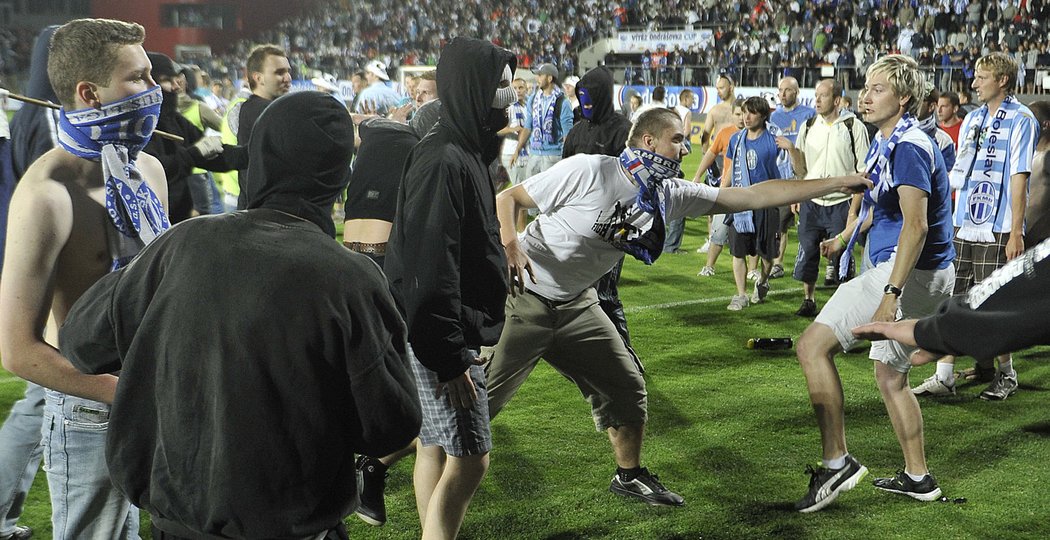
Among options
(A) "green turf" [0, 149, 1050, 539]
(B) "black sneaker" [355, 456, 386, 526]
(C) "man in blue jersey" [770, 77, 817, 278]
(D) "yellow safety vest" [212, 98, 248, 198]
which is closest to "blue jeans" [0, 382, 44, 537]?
(A) "green turf" [0, 149, 1050, 539]

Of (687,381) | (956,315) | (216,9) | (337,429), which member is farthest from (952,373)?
(216,9)

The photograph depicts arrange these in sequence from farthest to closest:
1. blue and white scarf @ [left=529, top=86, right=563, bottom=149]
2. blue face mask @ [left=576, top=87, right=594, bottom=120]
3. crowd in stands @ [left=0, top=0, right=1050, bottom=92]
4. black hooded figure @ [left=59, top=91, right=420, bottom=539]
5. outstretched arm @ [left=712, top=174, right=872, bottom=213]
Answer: crowd in stands @ [left=0, top=0, right=1050, bottom=92] → blue and white scarf @ [left=529, top=86, right=563, bottom=149] → blue face mask @ [left=576, top=87, right=594, bottom=120] → outstretched arm @ [left=712, top=174, right=872, bottom=213] → black hooded figure @ [left=59, top=91, right=420, bottom=539]

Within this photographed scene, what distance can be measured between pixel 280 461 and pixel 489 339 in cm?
158

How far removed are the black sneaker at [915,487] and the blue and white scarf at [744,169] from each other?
4.24 meters

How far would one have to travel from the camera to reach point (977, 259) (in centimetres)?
672

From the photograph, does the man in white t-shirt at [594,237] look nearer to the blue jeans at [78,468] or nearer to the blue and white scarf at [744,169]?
the blue jeans at [78,468]

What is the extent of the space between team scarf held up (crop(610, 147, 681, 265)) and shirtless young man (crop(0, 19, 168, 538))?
2.13m

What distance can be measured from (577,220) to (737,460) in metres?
1.82

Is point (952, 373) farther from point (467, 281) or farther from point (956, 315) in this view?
point (956, 315)

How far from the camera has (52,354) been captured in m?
2.37

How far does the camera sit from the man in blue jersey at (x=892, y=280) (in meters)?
4.44

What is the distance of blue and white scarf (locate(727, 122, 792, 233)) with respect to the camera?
29.1ft

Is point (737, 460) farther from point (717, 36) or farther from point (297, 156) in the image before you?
point (717, 36)

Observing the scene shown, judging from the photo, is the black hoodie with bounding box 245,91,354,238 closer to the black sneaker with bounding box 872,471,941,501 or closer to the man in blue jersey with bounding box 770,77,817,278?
the black sneaker with bounding box 872,471,941,501
